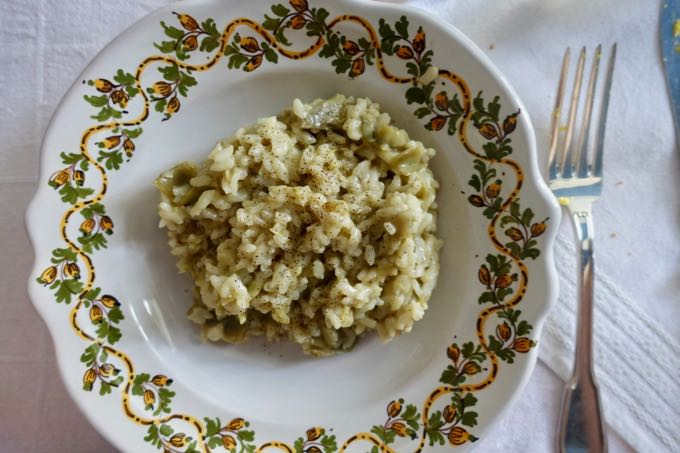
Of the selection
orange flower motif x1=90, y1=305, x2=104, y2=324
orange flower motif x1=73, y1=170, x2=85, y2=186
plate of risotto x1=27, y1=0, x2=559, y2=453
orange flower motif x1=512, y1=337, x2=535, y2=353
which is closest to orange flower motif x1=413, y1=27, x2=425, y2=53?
plate of risotto x1=27, y1=0, x2=559, y2=453

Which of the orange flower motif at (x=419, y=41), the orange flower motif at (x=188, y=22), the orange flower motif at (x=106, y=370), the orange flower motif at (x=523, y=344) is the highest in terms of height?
the orange flower motif at (x=419, y=41)

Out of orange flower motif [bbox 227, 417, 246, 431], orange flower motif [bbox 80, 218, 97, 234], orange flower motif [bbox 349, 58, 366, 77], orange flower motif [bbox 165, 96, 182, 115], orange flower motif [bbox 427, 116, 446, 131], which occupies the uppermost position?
orange flower motif [bbox 349, 58, 366, 77]

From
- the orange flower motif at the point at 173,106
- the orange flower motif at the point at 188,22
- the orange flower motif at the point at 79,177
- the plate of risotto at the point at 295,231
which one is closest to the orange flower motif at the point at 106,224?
the plate of risotto at the point at 295,231

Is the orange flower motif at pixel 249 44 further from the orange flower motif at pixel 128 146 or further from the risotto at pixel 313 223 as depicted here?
the orange flower motif at pixel 128 146

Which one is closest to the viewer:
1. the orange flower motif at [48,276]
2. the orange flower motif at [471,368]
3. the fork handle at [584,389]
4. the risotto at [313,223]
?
the risotto at [313,223]

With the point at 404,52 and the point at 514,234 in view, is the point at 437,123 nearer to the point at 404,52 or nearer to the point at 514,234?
the point at 404,52

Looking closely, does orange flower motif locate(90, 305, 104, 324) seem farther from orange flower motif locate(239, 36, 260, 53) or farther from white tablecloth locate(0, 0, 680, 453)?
orange flower motif locate(239, 36, 260, 53)
